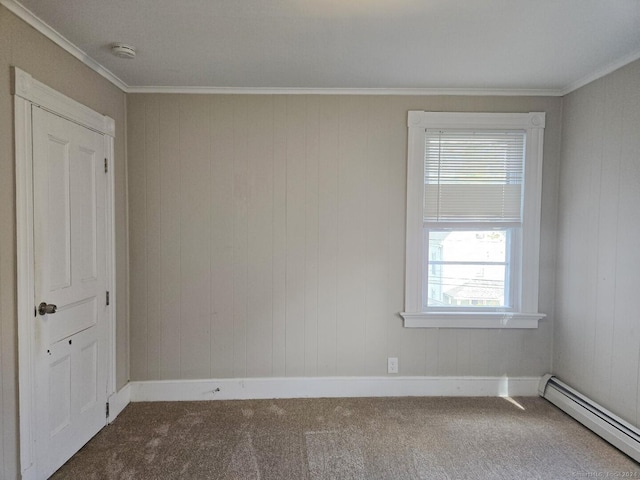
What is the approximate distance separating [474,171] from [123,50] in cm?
262

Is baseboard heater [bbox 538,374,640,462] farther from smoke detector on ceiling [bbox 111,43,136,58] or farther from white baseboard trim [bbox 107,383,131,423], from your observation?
smoke detector on ceiling [bbox 111,43,136,58]

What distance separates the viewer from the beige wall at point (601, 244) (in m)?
2.29

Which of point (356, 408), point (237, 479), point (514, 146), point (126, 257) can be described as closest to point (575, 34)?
Result: point (514, 146)

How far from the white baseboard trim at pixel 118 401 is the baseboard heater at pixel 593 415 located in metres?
3.32

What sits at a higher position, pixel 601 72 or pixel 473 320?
pixel 601 72

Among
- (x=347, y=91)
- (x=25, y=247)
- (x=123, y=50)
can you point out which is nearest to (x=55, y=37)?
(x=123, y=50)

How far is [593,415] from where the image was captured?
2.48m

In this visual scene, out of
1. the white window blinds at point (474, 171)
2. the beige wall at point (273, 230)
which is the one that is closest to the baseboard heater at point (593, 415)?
the beige wall at point (273, 230)

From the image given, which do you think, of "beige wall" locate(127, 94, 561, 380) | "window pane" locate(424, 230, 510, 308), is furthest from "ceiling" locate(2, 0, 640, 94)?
"window pane" locate(424, 230, 510, 308)

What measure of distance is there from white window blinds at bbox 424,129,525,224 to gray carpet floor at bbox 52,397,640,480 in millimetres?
1554

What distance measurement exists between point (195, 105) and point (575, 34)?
2561 mm

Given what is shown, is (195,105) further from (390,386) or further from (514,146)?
(390,386)

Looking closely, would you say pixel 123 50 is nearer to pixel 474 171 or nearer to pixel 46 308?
pixel 46 308

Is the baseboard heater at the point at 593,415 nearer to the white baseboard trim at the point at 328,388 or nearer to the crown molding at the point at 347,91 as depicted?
the white baseboard trim at the point at 328,388
